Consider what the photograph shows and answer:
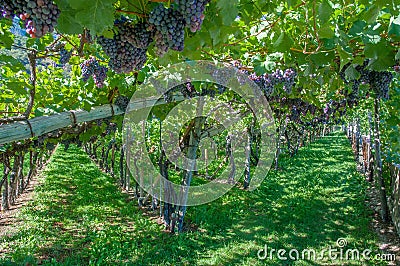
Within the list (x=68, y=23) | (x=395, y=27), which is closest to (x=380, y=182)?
(x=395, y=27)

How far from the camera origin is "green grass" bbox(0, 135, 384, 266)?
5289 mm

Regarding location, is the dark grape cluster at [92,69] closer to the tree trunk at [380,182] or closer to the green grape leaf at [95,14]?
the green grape leaf at [95,14]

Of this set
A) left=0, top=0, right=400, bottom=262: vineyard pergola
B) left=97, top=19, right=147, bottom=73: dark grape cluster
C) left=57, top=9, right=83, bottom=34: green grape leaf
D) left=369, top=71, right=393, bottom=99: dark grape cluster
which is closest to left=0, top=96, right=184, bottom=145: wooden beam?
A: left=0, top=0, right=400, bottom=262: vineyard pergola

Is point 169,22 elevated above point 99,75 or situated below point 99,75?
below

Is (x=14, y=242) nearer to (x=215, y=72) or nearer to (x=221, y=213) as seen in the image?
(x=221, y=213)

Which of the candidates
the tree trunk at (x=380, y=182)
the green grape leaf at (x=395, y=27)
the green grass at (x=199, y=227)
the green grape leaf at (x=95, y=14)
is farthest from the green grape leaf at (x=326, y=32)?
the tree trunk at (x=380, y=182)

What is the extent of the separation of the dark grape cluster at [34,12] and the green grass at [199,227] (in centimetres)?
463

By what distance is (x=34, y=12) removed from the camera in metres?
→ 0.96

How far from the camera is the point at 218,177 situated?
1211cm

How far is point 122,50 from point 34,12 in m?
0.55

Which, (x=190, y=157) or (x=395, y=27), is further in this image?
(x=190, y=157)

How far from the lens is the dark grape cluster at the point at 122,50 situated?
4.67 ft

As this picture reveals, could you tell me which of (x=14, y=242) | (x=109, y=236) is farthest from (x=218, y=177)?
(x=14, y=242)

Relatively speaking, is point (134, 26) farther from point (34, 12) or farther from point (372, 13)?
point (372, 13)
